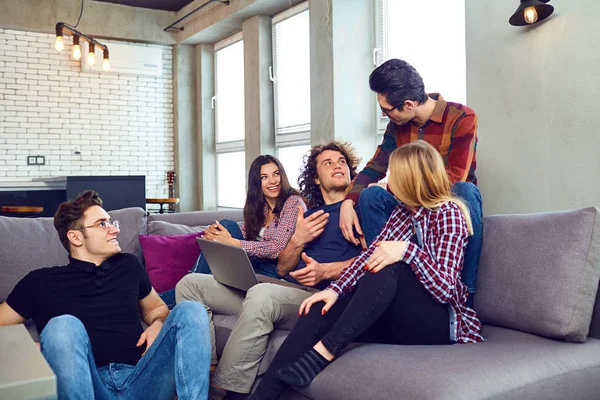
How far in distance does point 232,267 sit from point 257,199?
A: 63 centimetres

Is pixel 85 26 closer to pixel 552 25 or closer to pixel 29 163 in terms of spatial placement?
pixel 29 163

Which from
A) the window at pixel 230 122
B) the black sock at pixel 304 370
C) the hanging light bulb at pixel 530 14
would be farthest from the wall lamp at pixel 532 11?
the window at pixel 230 122

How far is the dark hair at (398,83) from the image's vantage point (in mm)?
2764

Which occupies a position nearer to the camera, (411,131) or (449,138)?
(449,138)

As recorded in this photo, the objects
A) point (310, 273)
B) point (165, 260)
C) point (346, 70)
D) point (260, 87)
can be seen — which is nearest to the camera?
point (310, 273)

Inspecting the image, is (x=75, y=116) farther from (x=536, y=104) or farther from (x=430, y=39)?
(x=536, y=104)

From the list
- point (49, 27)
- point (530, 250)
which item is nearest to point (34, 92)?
point (49, 27)

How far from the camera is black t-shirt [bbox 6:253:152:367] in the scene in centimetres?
223

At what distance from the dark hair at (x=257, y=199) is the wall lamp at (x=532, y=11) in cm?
141

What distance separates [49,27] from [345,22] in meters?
4.03

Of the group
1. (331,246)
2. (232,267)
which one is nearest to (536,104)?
(331,246)

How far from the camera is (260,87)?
650 centimetres

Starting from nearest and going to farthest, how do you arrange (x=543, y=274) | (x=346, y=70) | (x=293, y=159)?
(x=543, y=274)
(x=346, y=70)
(x=293, y=159)

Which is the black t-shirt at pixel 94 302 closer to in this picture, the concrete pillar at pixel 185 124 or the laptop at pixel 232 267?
the laptop at pixel 232 267
